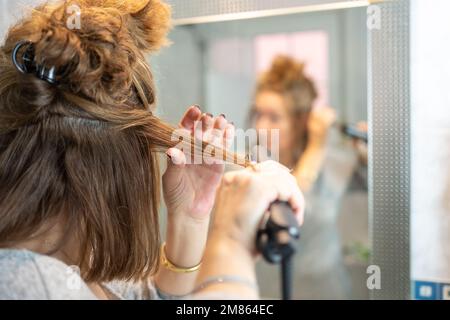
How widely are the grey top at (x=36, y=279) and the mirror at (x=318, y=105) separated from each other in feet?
3.66

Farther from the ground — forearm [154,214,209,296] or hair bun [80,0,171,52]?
hair bun [80,0,171,52]

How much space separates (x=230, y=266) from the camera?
2.06 feet

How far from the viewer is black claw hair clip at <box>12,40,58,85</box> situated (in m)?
0.62

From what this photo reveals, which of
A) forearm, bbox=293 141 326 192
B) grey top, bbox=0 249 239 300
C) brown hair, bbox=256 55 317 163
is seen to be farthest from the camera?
brown hair, bbox=256 55 317 163

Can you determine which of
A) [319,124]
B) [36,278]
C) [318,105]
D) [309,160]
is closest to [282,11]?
[36,278]

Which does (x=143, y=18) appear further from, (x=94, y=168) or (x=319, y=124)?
(x=319, y=124)

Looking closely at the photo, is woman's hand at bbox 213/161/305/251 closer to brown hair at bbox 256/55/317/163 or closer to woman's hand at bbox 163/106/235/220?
woman's hand at bbox 163/106/235/220

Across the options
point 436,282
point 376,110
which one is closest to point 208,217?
point 376,110

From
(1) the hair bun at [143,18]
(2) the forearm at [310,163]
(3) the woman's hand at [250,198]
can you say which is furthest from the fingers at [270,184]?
(2) the forearm at [310,163]

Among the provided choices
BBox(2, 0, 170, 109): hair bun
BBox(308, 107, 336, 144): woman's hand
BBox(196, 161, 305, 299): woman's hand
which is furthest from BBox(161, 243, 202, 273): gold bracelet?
BBox(308, 107, 336, 144): woman's hand

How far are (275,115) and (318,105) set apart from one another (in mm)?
388

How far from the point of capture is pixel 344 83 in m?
2.21

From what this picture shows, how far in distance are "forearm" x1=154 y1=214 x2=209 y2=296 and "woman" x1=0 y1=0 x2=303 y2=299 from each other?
0.06 metres
